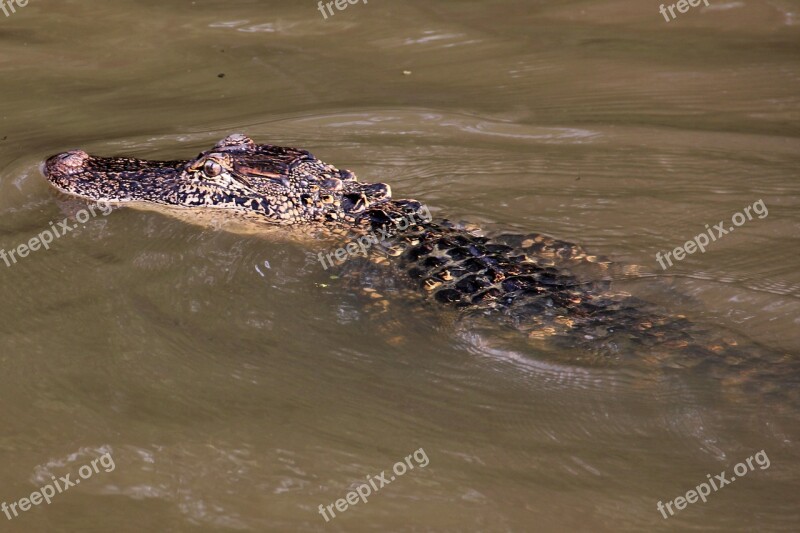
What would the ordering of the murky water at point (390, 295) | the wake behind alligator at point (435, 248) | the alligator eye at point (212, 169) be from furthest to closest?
1. the alligator eye at point (212, 169)
2. the wake behind alligator at point (435, 248)
3. the murky water at point (390, 295)

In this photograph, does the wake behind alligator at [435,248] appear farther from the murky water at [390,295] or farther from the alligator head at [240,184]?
the murky water at [390,295]

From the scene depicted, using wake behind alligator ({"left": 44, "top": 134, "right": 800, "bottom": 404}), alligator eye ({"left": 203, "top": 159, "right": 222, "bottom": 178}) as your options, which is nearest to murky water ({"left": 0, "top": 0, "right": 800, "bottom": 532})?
wake behind alligator ({"left": 44, "top": 134, "right": 800, "bottom": 404})

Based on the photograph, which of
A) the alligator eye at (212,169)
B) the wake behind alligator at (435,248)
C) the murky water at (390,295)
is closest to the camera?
the murky water at (390,295)

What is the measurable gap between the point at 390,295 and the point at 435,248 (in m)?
0.43

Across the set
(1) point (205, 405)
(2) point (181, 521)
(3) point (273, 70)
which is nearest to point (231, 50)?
(3) point (273, 70)

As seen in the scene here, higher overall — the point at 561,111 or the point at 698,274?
the point at 561,111

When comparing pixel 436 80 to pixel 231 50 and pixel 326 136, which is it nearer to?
pixel 326 136

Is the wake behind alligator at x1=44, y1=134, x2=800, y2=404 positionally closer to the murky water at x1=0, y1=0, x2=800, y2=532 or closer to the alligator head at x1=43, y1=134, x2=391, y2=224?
the alligator head at x1=43, y1=134, x2=391, y2=224

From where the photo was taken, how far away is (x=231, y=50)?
739 centimetres

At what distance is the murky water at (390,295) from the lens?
12.0ft

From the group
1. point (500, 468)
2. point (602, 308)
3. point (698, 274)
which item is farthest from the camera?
point (698, 274)

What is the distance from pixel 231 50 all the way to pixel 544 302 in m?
4.02

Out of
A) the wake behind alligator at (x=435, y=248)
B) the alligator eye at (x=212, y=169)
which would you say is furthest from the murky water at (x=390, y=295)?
the alligator eye at (x=212, y=169)

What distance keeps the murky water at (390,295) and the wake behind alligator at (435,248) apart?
0.17 metres
